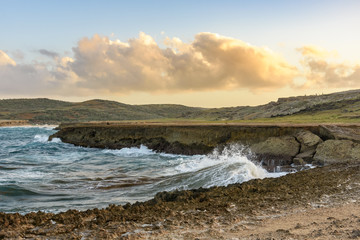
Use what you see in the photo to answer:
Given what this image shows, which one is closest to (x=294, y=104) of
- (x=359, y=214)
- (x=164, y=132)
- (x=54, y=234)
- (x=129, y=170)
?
(x=164, y=132)

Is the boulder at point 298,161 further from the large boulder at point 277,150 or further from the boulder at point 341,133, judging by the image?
the boulder at point 341,133

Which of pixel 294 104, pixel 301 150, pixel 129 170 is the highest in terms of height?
pixel 294 104

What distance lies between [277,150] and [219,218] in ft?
42.4

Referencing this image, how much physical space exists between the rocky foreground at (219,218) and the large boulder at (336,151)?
20.5 ft

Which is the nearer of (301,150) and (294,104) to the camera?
(301,150)

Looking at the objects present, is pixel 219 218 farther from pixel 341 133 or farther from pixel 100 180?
pixel 341 133

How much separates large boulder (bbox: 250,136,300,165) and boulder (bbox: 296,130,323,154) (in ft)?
0.95

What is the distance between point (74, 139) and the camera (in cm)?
4147

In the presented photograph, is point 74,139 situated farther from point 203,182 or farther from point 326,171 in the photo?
point 326,171

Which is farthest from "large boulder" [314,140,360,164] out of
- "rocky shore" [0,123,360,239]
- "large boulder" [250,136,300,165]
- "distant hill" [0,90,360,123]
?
"distant hill" [0,90,360,123]

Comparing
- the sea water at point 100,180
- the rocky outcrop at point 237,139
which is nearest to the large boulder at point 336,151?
the rocky outcrop at point 237,139

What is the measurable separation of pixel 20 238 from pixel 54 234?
2.13ft

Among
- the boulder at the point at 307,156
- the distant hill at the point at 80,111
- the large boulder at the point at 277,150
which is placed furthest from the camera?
the distant hill at the point at 80,111

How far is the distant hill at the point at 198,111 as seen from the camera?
44.1m
